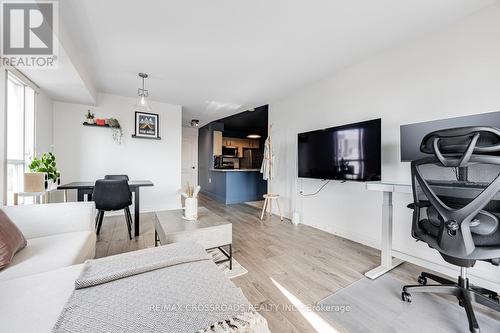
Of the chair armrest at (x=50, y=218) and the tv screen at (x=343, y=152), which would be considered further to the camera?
the tv screen at (x=343, y=152)

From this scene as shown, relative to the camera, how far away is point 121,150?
13.4 ft

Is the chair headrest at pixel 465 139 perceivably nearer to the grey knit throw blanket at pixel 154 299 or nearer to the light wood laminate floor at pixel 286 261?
the light wood laminate floor at pixel 286 261

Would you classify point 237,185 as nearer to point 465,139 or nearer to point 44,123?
point 44,123

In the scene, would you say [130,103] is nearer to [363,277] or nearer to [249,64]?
[249,64]

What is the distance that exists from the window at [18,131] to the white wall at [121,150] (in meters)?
0.83

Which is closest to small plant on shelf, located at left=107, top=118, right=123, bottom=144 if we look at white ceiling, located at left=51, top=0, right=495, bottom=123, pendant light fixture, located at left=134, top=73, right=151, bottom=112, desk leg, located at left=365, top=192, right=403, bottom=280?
pendant light fixture, located at left=134, top=73, right=151, bottom=112

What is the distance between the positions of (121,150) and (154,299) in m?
4.11

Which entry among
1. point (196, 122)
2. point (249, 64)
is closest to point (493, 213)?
point (249, 64)

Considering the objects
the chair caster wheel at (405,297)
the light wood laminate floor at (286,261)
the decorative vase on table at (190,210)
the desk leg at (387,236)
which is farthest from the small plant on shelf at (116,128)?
the chair caster wheel at (405,297)

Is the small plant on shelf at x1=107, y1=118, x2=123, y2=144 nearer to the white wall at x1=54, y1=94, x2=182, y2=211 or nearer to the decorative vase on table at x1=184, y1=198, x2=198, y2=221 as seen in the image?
the white wall at x1=54, y1=94, x2=182, y2=211

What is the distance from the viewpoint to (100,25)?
1970mm

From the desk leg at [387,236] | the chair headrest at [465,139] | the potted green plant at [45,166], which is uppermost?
the chair headrest at [465,139]

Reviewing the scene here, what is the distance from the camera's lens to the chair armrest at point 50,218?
5.21 feet

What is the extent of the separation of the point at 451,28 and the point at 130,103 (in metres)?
4.94
